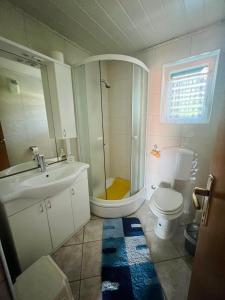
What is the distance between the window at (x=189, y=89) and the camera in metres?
1.57

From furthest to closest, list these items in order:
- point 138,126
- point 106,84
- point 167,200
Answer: point 106,84
point 138,126
point 167,200

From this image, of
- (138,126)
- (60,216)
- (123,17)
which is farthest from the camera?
(138,126)

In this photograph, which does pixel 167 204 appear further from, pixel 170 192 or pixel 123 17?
pixel 123 17

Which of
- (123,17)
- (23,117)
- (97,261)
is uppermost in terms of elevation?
(123,17)

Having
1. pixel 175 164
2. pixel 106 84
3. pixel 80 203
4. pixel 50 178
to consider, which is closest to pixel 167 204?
pixel 175 164

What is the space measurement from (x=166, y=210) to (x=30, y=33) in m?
2.22

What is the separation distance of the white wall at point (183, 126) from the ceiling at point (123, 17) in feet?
0.36

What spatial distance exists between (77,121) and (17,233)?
1311 mm

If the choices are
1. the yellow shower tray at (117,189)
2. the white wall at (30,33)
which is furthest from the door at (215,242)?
the white wall at (30,33)

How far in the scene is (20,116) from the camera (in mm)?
1355

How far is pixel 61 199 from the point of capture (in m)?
1.44

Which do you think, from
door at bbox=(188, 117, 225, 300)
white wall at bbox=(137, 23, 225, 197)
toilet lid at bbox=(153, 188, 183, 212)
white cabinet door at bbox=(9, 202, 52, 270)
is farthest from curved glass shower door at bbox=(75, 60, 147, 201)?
door at bbox=(188, 117, 225, 300)

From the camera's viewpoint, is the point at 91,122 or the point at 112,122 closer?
the point at 91,122

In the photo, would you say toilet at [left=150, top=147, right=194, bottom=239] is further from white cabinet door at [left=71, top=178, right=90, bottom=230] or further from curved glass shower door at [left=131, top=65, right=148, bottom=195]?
white cabinet door at [left=71, top=178, right=90, bottom=230]
